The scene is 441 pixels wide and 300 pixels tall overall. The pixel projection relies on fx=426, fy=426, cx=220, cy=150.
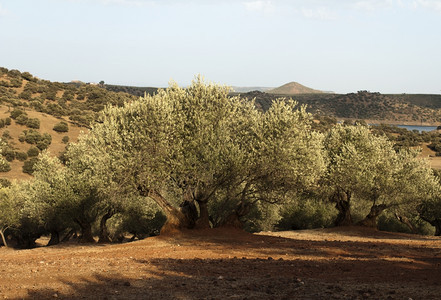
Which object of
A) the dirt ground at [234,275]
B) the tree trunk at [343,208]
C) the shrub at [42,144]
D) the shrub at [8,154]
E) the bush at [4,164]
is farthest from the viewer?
the shrub at [42,144]

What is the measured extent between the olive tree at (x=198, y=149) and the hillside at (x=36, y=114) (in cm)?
4921

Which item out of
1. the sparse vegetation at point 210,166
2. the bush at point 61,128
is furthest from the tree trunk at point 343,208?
the bush at point 61,128

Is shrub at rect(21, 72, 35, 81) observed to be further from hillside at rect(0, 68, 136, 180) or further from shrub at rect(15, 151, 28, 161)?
shrub at rect(15, 151, 28, 161)

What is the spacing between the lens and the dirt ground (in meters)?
12.9

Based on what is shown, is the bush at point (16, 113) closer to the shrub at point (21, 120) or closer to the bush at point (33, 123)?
the shrub at point (21, 120)

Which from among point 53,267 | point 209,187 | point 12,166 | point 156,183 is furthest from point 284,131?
point 12,166

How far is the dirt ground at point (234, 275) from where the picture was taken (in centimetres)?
1291

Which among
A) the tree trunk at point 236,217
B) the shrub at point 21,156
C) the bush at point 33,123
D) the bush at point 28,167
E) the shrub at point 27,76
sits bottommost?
the bush at point 28,167

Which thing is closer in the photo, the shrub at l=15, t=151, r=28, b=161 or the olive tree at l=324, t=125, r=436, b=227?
the olive tree at l=324, t=125, r=436, b=227

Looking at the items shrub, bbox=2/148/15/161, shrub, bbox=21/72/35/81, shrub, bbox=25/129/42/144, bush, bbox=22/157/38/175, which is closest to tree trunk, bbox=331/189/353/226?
bush, bbox=22/157/38/175

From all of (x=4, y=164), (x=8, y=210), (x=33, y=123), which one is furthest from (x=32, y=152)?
(x=4, y=164)

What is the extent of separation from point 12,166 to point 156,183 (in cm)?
6406

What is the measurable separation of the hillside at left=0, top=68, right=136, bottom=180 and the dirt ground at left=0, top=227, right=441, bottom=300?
57805 millimetres

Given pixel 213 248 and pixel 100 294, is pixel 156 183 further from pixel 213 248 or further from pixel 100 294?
pixel 100 294
